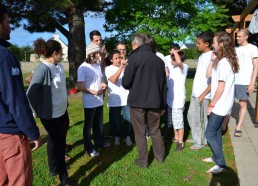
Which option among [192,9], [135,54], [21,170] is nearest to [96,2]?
[192,9]

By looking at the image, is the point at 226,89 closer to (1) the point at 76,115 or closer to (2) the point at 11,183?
(2) the point at 11,183

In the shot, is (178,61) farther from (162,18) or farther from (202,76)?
(162,18)

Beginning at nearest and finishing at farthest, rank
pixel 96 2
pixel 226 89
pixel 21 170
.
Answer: pixel 21 170 < pixel 226 89 < pixel 96 2

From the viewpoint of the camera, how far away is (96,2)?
13.0 meters

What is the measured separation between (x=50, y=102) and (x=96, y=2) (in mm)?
10232

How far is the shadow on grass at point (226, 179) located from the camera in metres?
3.93

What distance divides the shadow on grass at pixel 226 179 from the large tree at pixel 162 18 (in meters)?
14.4

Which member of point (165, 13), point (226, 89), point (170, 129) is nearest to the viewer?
point (226, 89)

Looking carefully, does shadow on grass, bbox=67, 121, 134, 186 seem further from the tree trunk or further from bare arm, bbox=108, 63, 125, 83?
the tree trunk

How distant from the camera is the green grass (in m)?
3.94

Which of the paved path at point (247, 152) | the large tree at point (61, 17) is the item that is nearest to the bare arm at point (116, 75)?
the paved path at point (247, 152)

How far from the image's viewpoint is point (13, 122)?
87.9 inches

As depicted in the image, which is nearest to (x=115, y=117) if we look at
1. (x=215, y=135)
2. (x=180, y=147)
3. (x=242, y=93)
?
(x=180, y=147)

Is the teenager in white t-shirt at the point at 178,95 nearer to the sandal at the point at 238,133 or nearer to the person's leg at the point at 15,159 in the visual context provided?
the sandal at the point at 238,133
